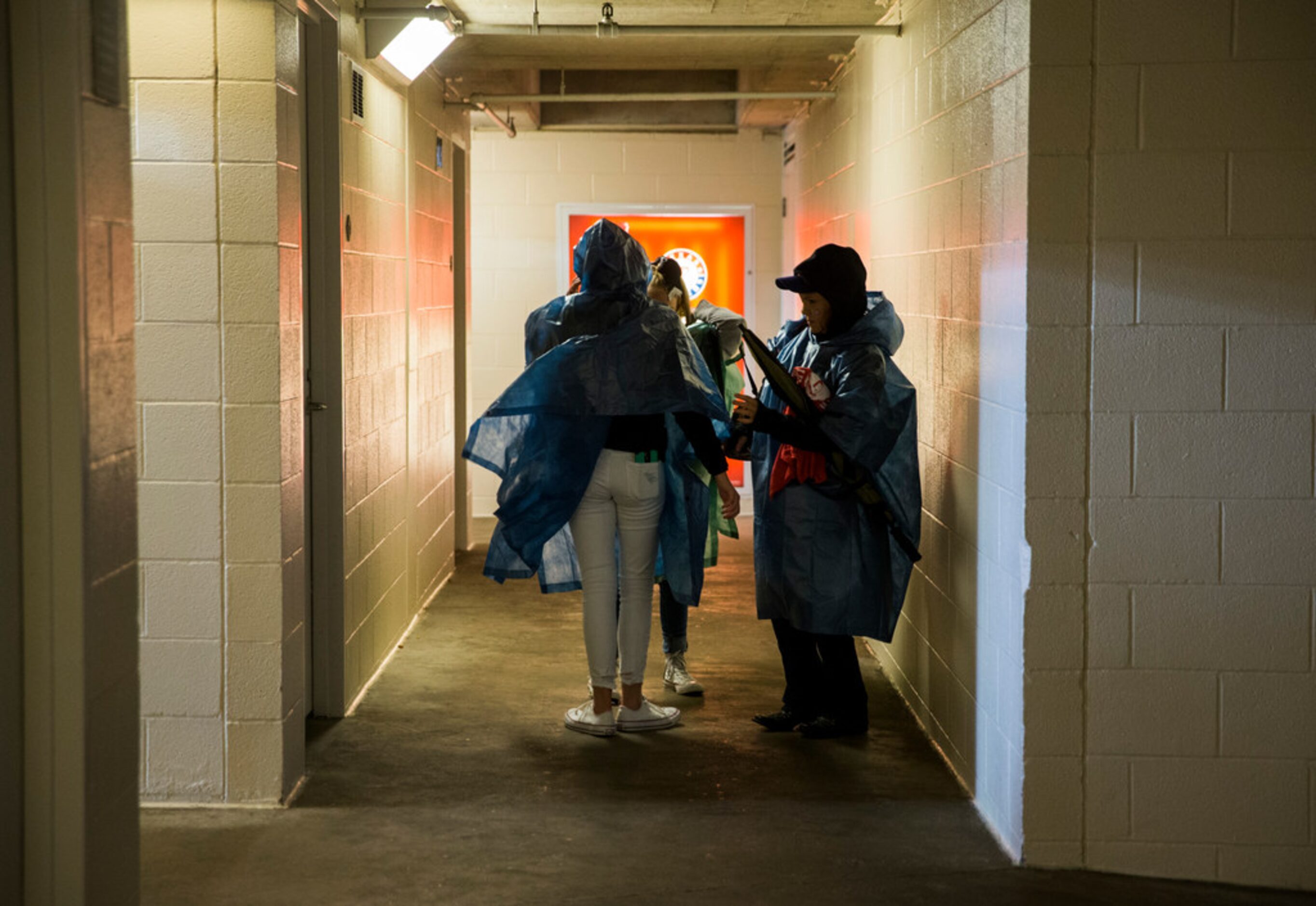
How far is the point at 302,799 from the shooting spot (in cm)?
374

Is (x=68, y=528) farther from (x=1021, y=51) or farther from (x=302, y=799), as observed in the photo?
(x=1021, y=51)

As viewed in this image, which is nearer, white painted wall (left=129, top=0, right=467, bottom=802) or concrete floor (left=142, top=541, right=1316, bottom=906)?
concrete floor (left=142, top=541, right=1316, bottom=906)

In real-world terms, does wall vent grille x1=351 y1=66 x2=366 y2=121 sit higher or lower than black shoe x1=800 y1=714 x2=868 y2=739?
higher

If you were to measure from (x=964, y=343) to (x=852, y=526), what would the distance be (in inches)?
24.4

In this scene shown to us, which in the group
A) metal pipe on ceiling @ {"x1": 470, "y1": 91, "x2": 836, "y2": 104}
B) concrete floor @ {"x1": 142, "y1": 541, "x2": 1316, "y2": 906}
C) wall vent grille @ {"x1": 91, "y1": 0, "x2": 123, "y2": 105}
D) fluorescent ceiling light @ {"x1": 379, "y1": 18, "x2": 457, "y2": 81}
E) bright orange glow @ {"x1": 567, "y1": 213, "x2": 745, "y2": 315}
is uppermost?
metal pipe on ceiling @ {"x1": 470, "y1": 91, "x2": 836, "y2": 104}

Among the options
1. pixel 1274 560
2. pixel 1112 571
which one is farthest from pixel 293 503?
pixel 1274 560

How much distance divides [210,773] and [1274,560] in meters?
2.58

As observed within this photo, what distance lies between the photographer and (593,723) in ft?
14.3

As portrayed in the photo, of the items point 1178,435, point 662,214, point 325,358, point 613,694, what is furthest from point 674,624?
point 662,214

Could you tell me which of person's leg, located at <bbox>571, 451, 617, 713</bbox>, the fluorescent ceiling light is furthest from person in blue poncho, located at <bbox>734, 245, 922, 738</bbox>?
the fluorescent ceiling light

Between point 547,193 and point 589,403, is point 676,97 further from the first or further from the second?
point 589,403

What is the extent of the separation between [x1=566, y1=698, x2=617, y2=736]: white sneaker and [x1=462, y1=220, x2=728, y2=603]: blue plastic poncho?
1.44 ft

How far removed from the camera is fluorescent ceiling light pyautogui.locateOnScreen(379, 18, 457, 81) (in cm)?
485

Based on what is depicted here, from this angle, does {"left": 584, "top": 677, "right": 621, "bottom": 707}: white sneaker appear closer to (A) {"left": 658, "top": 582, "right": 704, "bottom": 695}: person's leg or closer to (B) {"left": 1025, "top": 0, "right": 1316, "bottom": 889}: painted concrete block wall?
(A) {"left": 658, "top": 582, "right": 704, "bottom": 695}: person's leg
